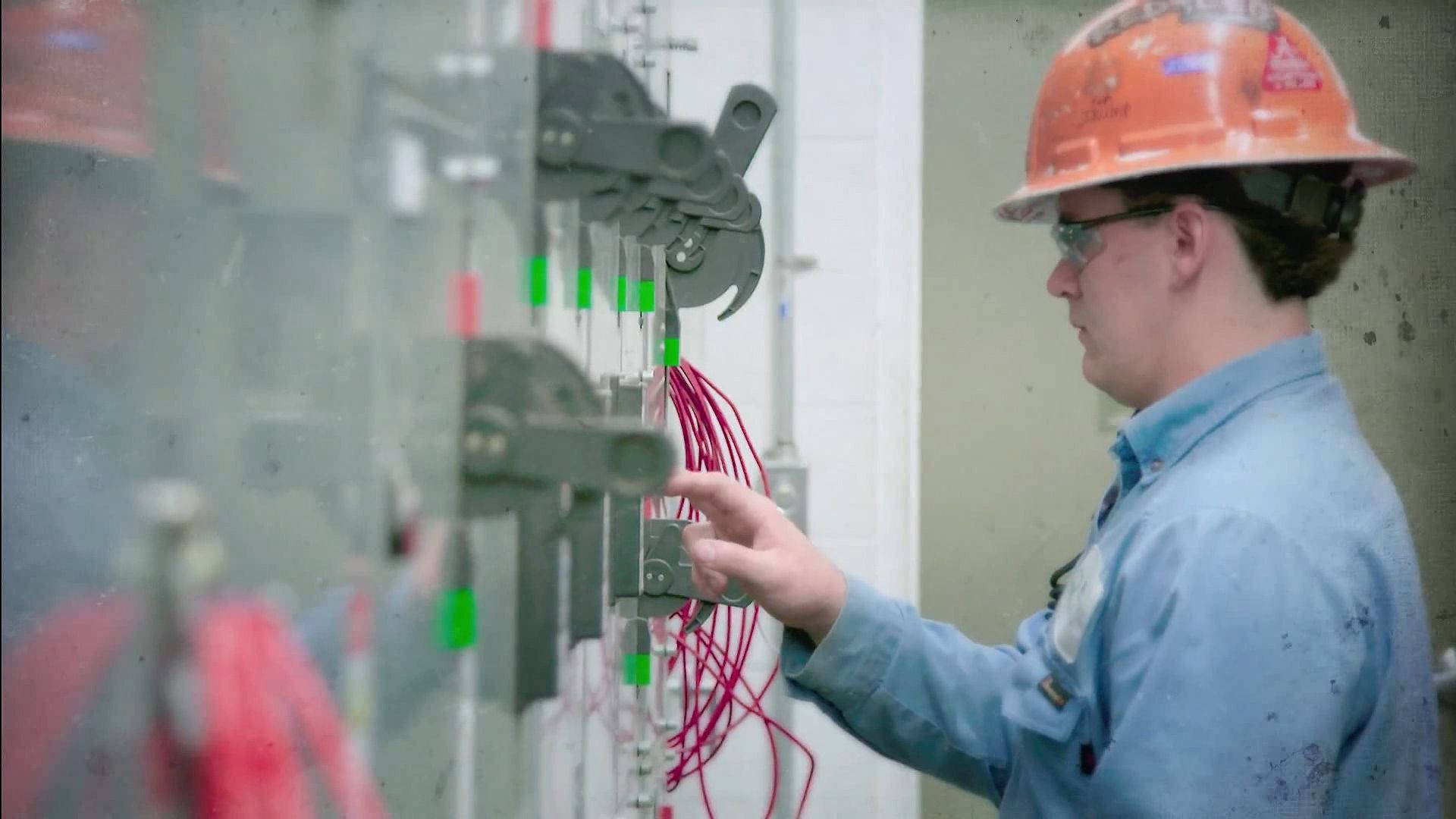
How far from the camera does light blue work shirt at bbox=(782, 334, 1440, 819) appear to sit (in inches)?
31.8

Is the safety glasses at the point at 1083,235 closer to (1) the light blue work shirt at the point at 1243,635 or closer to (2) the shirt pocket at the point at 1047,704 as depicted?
(1) the light blue work shirt at the point at 1243,635

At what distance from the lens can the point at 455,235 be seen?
565 mm

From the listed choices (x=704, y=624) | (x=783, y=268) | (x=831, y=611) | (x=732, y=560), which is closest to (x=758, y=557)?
(x=732, y=560)

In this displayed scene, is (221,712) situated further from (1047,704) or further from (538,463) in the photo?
(1047,704)

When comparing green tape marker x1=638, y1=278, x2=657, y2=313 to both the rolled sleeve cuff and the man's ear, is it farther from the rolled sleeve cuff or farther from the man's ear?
the man's ear

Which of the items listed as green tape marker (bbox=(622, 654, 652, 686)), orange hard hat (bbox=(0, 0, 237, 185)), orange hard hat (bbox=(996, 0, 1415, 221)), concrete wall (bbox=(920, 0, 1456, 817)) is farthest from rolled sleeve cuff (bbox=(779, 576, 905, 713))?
concrete wall (bbox=(920, 0, 1456, 817))

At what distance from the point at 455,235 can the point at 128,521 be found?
0.88 feet

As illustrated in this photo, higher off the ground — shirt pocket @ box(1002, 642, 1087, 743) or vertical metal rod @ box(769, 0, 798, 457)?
vertical metal rod @ box(769, 0, 798, 457)

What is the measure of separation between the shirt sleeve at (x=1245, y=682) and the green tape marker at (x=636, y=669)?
593mm

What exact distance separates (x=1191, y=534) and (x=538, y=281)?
0.54 meters

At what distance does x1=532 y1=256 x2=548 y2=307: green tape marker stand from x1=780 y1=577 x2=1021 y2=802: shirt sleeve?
0.48 meters

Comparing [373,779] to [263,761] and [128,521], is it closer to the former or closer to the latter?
[263,761]

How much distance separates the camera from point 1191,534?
85 cm

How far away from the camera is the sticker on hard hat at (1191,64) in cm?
100
